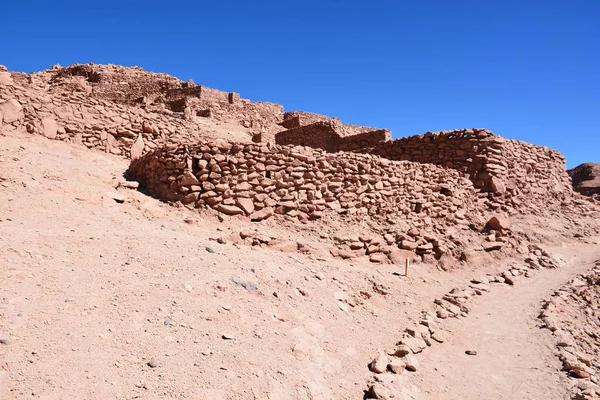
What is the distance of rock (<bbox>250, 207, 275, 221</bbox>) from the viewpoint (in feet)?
25.1

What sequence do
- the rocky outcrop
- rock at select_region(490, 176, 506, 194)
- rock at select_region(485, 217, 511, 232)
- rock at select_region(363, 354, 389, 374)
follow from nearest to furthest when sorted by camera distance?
rock at select_region(363, 354, 389, 374) < rock at select_region(485, 217, 511, 232) < rock at select_region(490, 176, 506, 194) < the rocky outcrop

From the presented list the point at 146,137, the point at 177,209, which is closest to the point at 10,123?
the point at 146,137

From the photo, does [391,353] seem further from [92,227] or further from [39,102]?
[39,102]

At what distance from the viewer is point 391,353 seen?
197 inches

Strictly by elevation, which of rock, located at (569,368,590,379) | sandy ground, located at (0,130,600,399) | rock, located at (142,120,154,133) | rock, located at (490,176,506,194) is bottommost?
rock, located at (569,368,590,379)

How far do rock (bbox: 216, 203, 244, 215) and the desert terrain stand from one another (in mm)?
38

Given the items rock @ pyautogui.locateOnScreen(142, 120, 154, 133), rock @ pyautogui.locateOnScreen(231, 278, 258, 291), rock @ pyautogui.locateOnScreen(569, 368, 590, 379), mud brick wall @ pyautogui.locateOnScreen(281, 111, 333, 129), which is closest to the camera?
rock @ pyautogui.locateOnScreen(569, 368, 590, 379)

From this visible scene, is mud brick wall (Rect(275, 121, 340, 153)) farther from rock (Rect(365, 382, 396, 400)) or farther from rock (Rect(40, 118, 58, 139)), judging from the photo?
rock (Rect(365, 382, 396, 400))

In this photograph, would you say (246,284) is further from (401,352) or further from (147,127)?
(147,127)

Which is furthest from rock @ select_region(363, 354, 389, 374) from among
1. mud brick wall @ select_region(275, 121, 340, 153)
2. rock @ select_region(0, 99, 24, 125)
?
mud brick wall @ select_region(275, 121, 340, 153)

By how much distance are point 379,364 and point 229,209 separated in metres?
4.06

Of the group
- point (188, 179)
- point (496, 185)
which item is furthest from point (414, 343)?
point (496, 185)

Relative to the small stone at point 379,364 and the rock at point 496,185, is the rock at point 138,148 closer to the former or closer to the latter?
the small stone at point 379,364

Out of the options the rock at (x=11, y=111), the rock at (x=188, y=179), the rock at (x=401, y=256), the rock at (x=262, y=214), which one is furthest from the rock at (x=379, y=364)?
the rock at (x=11, y=111)
